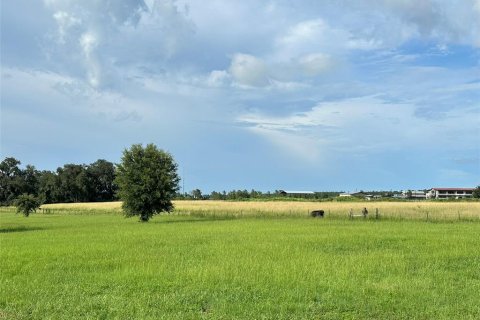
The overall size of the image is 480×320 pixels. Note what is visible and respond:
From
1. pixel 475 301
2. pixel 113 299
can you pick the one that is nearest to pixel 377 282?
pixel 475 301

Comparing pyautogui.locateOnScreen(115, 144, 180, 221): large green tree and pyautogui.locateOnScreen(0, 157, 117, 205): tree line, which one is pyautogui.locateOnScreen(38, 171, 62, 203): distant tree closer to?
pyautogui.locateOnScreen(0, 157, 117, 205): tree line

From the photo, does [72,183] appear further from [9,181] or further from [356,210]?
[356,210]

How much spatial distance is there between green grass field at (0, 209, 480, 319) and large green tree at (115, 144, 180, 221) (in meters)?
27.2

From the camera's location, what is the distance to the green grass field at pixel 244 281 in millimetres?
10352

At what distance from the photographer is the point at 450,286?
12812 millimetres

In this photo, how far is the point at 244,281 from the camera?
533 inches

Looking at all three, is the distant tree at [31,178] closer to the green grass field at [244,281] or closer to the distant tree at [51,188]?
the distant tree at [51,188]

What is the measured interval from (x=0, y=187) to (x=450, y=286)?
152552 mm

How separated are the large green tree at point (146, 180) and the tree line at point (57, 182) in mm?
102812

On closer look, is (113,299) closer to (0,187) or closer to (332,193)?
(0,187)

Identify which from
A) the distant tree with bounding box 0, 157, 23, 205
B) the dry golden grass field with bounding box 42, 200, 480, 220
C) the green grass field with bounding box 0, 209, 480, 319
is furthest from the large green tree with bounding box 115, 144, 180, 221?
the distant tree with bounding box 0, 157, 23, 205

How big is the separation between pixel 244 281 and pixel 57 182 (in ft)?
487

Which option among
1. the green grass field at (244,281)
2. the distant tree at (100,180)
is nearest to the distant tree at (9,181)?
the distant tree at (100,180)

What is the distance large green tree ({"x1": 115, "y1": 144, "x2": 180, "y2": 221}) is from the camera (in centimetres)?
5062
